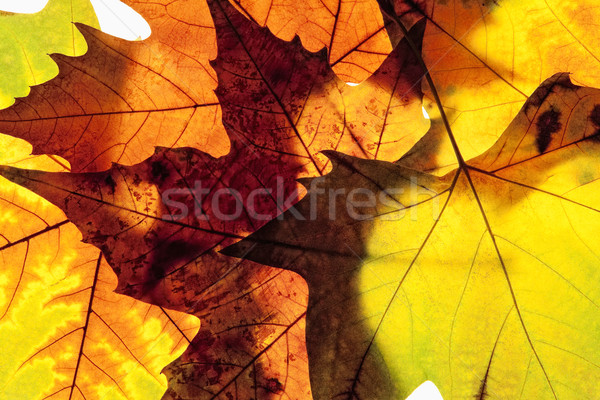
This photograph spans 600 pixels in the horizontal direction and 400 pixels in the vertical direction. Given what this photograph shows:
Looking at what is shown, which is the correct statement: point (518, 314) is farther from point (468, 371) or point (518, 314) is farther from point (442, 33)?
point (442, 33)

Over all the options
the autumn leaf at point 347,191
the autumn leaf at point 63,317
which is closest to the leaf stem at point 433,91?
the autumn leaf at point 347,191

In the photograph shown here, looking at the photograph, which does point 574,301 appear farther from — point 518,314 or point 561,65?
point 561,65

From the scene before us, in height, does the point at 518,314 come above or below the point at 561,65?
below

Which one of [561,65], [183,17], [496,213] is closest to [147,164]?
[183,17]

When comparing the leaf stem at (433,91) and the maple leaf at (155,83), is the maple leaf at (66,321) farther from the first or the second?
the leaf stem at (433,91)

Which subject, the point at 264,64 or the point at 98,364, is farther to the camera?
the point at 98,364

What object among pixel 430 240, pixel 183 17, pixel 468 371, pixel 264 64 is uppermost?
pixel 183 17

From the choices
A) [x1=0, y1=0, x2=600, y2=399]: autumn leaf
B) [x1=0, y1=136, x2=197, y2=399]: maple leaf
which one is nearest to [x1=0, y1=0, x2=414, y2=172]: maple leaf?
[x1=0, y1=0, x2=600, y2=399]: autumn leaf
